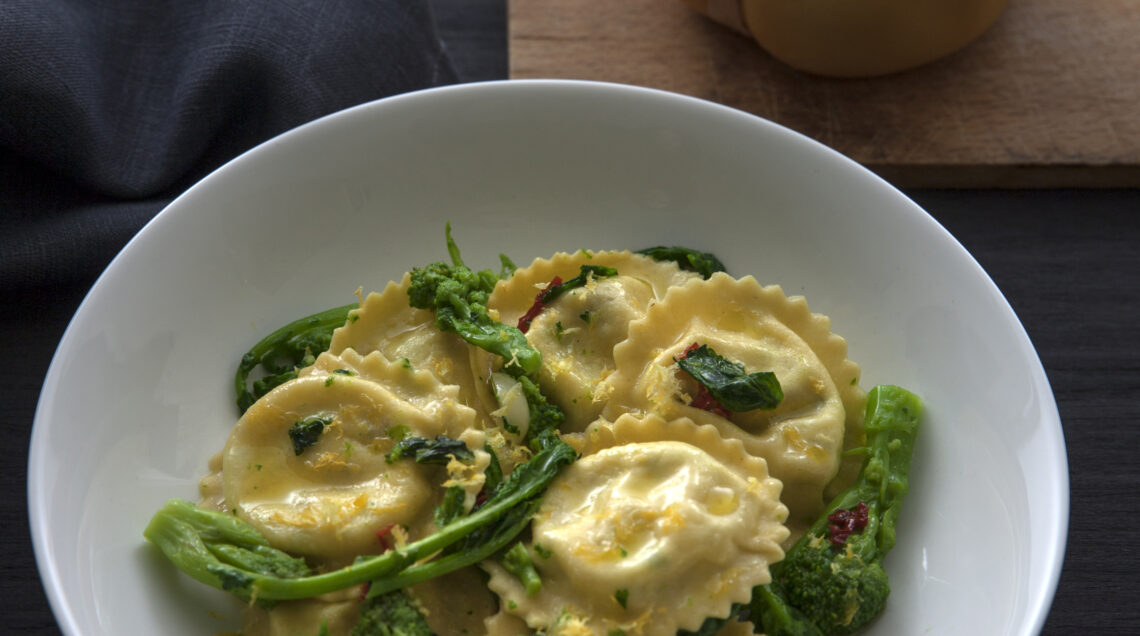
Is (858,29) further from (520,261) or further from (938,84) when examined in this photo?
(520,261)

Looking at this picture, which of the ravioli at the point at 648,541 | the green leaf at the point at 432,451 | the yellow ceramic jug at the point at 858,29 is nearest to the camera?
the ravioli at the point at 648,541

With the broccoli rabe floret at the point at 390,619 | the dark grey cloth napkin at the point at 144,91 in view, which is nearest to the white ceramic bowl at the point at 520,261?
the broccoli rabe floret at the point at 390,619

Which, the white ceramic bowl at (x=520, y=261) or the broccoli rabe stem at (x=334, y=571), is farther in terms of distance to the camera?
the white ceramic bowl at (x=520, y=261)

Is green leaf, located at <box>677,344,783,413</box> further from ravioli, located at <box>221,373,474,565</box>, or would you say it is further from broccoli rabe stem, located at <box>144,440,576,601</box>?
ravioli, located at <box>221,373,474,565</box>

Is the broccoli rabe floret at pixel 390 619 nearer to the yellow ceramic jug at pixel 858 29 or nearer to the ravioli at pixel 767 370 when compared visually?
the ravioli at pixel 767 370

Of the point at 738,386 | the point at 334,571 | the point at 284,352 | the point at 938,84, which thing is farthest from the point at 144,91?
the point at 938,84

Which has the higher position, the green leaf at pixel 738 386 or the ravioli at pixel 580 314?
the green leaf at pixel 738 386
